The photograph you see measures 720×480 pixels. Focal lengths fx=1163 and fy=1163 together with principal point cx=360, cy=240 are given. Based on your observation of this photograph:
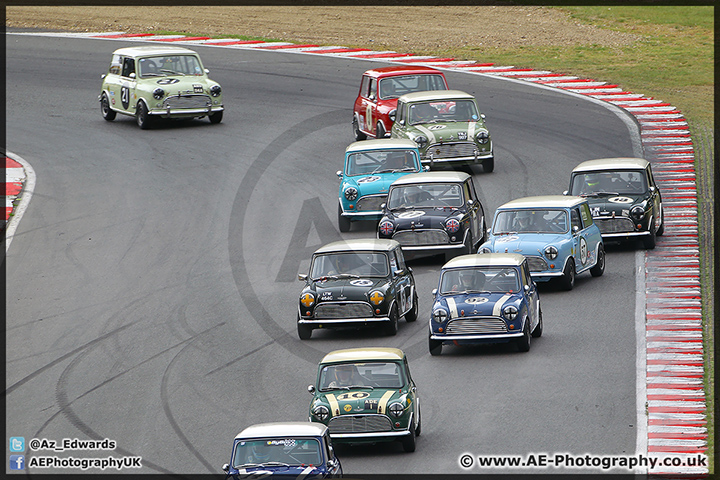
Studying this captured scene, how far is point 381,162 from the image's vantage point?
25.2 meters

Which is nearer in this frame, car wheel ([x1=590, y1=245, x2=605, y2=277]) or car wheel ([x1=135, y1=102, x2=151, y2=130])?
car wheel ([x1=590, y1=245, x2=605, y2=277])

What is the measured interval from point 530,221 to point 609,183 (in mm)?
3043

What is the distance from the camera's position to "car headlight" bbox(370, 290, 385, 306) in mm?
18391

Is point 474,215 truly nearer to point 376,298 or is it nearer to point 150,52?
point 376,298

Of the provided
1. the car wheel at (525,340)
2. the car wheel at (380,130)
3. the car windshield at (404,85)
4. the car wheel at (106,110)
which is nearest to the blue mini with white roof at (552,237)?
the car wheel at (525,340)

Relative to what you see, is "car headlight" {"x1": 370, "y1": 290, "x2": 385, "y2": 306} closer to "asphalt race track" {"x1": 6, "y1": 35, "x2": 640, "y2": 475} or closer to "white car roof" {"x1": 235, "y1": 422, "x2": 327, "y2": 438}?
"asphalt race track" {"x1": 6, "y1": 35, "x2": 640, "y2": 475}

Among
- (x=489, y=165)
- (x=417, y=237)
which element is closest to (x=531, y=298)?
(x=417, y=237)

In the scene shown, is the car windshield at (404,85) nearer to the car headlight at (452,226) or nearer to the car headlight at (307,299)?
the car headlight at (452,226)

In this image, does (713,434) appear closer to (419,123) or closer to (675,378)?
(675,378)

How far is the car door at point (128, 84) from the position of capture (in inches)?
1238

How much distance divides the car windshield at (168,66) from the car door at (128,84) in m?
0.32

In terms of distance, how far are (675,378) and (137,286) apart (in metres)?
10.2

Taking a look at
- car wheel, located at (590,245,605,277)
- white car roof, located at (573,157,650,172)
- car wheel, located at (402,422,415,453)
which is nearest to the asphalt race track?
car wheel, located at (402,422,415,453)
